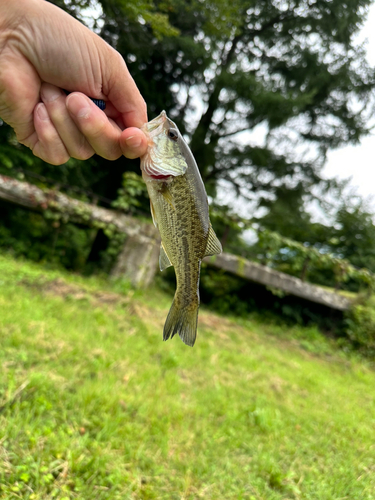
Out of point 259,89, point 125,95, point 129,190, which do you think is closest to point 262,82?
point 259,89

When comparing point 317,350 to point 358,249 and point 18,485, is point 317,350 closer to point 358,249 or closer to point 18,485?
point 358,249

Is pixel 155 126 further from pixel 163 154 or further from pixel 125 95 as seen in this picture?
pixel 125 95

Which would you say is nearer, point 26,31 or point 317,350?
point 26,31

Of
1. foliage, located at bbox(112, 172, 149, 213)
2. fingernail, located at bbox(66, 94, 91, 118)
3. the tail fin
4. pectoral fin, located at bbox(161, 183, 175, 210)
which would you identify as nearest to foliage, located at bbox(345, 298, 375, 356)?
foliage, located at bbox(112, 172, 149, 213)

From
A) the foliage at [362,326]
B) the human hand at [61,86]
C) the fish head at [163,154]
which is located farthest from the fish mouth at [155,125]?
the foliage at [362,326]

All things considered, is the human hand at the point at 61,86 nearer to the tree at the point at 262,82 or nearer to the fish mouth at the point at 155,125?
the fish mouth at the point at 155,125

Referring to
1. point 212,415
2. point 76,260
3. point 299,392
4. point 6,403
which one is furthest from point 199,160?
point 6,403

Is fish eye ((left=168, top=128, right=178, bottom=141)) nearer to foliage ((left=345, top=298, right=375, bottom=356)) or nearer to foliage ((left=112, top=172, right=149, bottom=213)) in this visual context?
foliage ((left=112, top=172, right=149, bottom=213))
